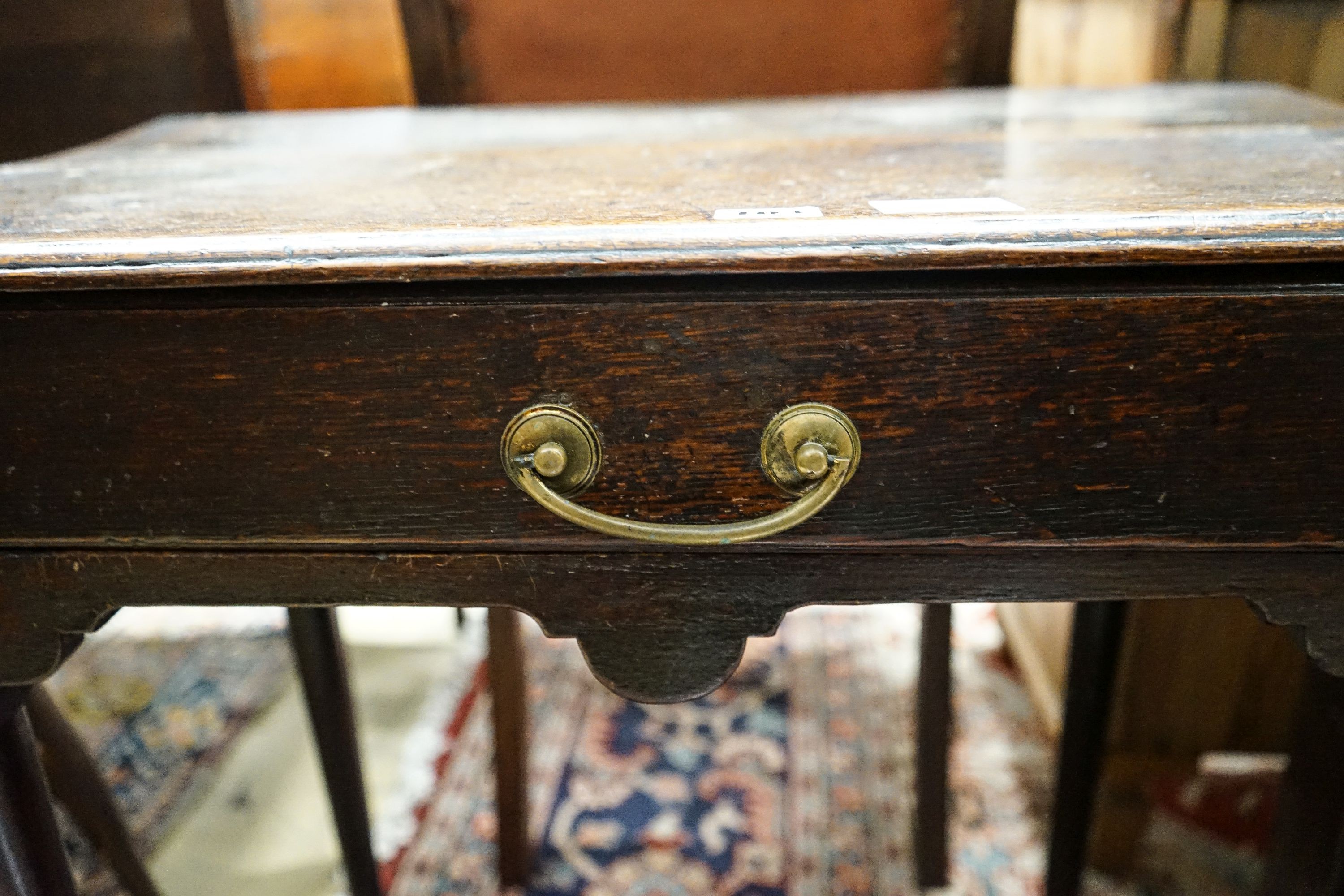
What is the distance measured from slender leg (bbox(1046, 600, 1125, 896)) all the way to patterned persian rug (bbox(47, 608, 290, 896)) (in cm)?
92

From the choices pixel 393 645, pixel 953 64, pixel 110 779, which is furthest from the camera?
pixel 393 645

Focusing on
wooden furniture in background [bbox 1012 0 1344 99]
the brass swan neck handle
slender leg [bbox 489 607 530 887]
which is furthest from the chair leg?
wooden furniture in background [bbox 1012 0 1344 99]

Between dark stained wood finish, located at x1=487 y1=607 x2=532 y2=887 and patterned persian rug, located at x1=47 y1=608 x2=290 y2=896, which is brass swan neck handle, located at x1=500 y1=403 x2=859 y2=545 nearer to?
dark stained wood finish, located at x1=487 y1=607 x2=532 y2=887

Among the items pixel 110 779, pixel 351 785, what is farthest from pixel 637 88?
pixel 110 779

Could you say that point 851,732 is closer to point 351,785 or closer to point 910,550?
point 351,785

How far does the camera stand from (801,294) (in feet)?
1.28

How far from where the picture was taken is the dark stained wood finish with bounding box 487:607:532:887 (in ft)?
3.13

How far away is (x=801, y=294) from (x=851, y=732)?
3.15 ft

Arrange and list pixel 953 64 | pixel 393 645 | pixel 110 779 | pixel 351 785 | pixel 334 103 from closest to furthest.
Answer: pixel 351 785, pixel 953 64, pixel 110 779, pixel 334 103, pixel 393 645

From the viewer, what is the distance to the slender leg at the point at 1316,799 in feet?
1.66

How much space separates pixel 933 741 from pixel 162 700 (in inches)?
38.9

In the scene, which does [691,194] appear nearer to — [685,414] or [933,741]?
[685,414]

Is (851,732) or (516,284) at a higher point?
(516,284)

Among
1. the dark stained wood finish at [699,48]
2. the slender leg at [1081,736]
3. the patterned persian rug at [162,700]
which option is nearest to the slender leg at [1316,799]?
the slender leg at [1081,736]
